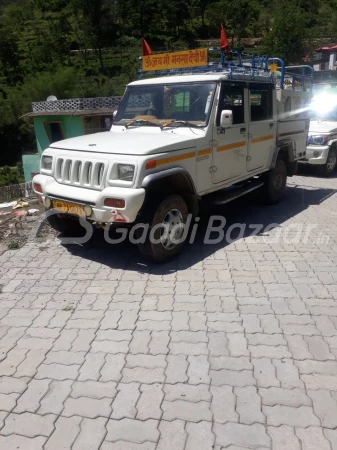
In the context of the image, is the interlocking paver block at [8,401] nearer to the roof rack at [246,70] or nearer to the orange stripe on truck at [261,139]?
the roof rack at [246,70]

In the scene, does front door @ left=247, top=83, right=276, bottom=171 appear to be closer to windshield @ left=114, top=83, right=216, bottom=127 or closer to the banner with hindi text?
the banner with hindi text

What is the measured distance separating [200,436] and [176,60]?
4995 mm

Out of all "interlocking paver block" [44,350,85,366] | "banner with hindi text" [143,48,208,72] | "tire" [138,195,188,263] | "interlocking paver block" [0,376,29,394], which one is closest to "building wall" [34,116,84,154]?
"banner with hindi text" [143,48,208,72]

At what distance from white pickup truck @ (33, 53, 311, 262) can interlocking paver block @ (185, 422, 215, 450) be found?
2.22 m

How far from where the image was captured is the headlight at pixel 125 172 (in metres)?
4.20

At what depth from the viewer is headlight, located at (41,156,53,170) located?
4929 millimetres

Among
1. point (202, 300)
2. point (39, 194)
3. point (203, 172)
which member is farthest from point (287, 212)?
point (39, 194)

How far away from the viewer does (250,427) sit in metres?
2.45

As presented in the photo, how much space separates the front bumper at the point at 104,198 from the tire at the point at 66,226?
0.74 m

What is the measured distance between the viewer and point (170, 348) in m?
3.24

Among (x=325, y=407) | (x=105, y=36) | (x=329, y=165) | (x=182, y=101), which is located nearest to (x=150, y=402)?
(x=325, y=407)

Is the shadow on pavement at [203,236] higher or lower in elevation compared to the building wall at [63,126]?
higher

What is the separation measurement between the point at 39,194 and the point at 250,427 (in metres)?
3.63

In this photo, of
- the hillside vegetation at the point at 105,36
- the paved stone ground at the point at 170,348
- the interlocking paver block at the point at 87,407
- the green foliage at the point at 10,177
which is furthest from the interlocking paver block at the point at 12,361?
the hillside vegetation at the point at 105,36
